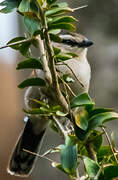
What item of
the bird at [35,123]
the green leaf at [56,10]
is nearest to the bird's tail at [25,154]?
the bird at [35,123]

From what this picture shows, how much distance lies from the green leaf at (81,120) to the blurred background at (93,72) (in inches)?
55.0

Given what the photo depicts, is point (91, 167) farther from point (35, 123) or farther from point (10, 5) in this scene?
point (35, 123)

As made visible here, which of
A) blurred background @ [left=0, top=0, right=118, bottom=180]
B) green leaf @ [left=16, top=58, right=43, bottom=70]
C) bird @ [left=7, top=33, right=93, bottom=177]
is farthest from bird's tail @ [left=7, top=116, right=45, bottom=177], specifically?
green leaf @ [left=16, top=58, right=43, bottom=70]

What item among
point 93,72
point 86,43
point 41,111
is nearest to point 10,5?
point 41,111

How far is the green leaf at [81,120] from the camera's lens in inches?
28.7

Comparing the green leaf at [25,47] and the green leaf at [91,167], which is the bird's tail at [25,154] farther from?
the green leaf at [91,167]

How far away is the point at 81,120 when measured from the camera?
2.43 feet

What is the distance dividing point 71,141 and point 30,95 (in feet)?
3.38

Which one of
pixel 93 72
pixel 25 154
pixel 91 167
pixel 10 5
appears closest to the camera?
→ pixel 91 167

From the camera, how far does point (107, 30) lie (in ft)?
7.00

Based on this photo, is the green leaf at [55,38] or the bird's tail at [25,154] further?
the bird's tail at [25,154]

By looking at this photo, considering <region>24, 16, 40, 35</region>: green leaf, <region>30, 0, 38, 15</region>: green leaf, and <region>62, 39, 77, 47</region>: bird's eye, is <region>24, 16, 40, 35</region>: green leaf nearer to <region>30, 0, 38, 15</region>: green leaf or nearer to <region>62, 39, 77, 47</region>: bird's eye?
<region>30, 0, 38, 15</region>: green leaf

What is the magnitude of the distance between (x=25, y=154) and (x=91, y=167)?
130cm

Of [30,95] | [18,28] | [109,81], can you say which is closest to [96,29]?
[109,81]
